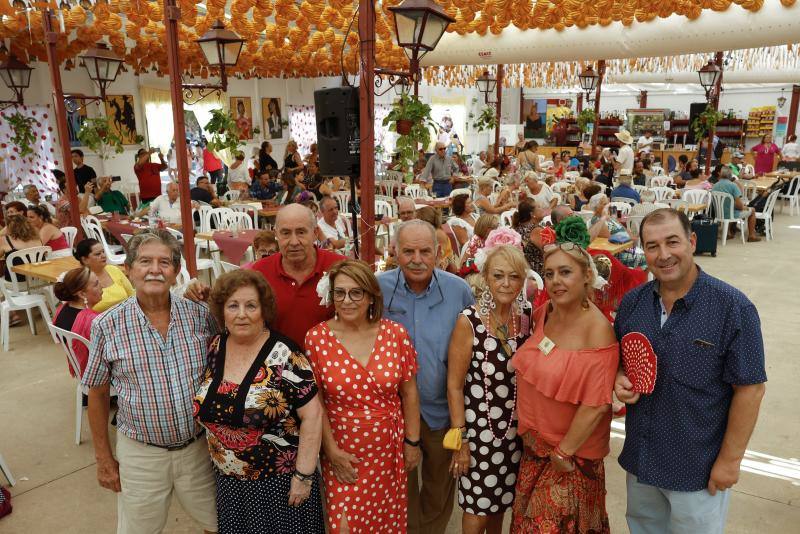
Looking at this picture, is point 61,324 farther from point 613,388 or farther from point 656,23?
point 656,23

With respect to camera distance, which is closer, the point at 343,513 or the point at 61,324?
the point at 343,513

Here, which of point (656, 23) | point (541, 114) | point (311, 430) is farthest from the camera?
point (541, 114)

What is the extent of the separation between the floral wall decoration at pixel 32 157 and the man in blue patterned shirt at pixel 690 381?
1186cm

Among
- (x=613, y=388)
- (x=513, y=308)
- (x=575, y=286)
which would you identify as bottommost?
(x=613, y=388)

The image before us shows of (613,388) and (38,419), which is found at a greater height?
(613,388)

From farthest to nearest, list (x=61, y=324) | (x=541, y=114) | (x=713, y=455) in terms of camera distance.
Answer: (x=541, y=114) → (x=61, y=324) → (x=713, y=455)

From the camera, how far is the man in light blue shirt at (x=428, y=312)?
242 centimetres

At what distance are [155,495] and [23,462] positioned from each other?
2.03 meters

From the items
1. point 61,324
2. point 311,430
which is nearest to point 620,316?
point 311,430

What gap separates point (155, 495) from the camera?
7.45 ft

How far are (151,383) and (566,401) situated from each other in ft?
4.99

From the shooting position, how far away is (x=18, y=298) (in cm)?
566

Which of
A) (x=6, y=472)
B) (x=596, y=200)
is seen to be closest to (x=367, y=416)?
(x=6, y=472)

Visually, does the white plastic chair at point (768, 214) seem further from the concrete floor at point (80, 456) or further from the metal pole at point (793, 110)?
the metal pole at point (793, 110)
